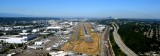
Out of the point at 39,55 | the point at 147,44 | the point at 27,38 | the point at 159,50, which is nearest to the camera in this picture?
the point at 39,55

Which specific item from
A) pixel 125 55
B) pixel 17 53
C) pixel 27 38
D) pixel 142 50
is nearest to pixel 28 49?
pixel 17 53

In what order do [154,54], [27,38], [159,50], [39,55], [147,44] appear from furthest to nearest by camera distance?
[27,38] → [147,44] → [159,50] → [154,54] → [39,55]

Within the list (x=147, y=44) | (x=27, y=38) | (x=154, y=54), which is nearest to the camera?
(x=154, y=54)

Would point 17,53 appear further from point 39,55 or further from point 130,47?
point 130,47

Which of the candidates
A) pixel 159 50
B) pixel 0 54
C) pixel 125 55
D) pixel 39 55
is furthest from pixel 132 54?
pixel 0 54

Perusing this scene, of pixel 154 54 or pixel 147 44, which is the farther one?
pixel 147 44

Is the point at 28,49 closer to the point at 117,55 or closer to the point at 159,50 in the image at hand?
the point at 117,55

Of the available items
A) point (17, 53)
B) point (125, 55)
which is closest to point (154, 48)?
point (125, 55)

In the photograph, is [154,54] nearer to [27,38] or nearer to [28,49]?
[28,49]

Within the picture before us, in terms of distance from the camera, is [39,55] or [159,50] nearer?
[39,55]
